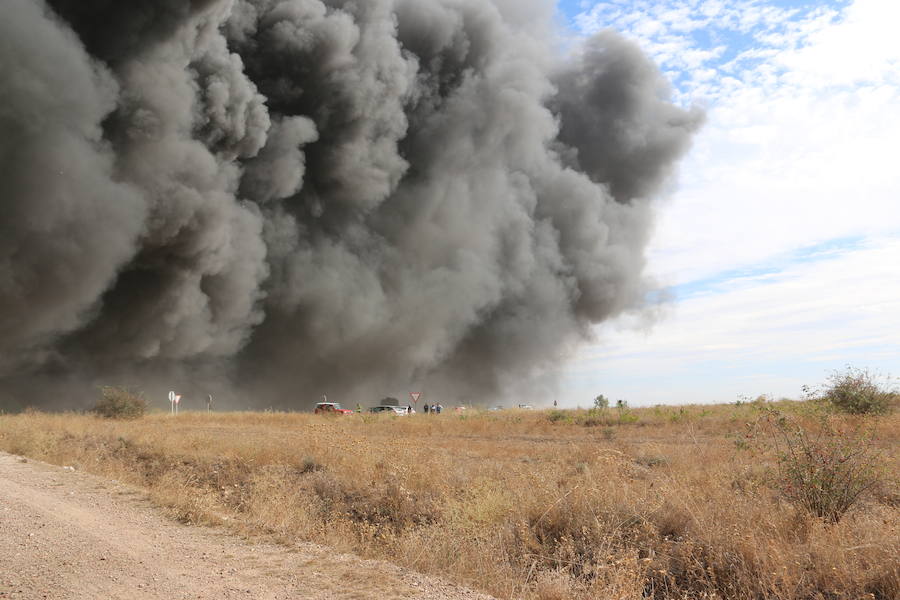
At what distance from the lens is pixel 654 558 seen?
5453mm

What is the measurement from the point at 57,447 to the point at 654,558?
41.7 feet

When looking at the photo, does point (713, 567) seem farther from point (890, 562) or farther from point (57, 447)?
point (57, 447)

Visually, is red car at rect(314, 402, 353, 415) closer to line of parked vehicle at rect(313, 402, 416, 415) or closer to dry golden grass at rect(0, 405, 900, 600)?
line of parked vehicle at rect(313, 402, 416, 415)

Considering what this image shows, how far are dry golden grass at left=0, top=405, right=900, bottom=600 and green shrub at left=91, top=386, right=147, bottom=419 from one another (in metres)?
12.7

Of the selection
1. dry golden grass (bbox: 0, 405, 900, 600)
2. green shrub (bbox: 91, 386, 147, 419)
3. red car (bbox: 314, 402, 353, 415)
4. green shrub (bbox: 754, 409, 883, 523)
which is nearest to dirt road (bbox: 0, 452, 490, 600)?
dry golden grass (bbox: 0, 405, 900, 600)

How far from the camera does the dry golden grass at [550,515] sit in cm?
486

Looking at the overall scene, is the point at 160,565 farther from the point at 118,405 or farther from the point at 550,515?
the point at 118,405

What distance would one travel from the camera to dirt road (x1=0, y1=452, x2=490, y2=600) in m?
4.35

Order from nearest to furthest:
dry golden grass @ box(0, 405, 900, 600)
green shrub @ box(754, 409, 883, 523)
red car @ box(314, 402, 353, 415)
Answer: dry golden grass @ box(0, 405, 900, 600)
green shrub @ box(754, 409, 883, 523)
red car @ box(314, 402, 353, 415)

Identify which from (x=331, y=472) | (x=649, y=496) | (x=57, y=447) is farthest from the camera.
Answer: (x=57, y=447)

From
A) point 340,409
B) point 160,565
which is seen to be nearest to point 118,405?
point 340,409

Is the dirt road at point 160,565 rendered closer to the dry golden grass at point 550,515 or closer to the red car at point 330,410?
the dry golden grass at point 550,515

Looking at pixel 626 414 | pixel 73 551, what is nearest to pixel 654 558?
pixel 73 551

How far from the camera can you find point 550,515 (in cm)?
656
